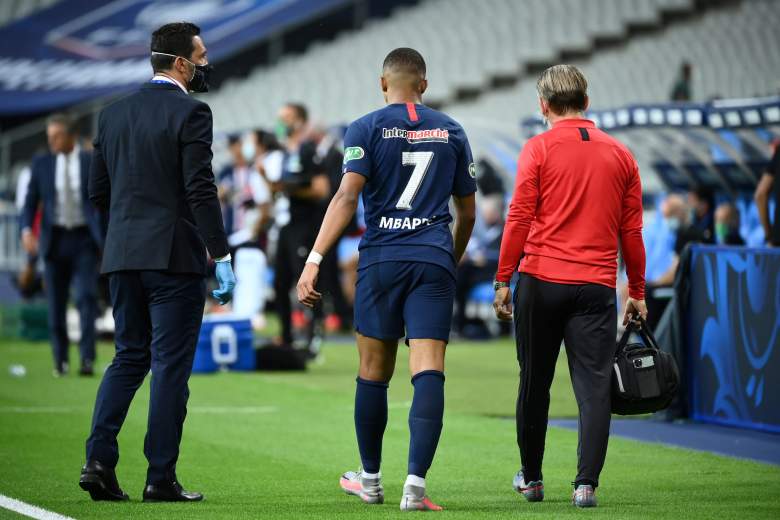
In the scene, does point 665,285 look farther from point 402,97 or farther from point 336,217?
point 336,217

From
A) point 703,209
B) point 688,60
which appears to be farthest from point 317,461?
point 688,60

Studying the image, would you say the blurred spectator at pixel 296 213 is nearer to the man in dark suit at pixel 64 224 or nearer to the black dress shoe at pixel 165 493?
the man in dark suit at pixel 64 224

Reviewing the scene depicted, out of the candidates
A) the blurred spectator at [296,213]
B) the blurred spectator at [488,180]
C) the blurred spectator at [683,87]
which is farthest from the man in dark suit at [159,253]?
the blurred spectator at [683,87]

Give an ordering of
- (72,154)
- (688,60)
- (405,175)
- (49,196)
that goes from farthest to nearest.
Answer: (688,60)
(72,154)
(49,196)
(405,175)

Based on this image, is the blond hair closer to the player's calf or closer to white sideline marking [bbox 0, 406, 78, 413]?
the player's calf

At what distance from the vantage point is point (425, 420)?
251 inches

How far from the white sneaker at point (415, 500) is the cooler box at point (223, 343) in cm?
716

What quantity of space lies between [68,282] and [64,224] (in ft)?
1.99

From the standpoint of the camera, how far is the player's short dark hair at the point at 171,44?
6.73m

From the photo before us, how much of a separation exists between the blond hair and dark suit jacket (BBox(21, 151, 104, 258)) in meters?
6.62

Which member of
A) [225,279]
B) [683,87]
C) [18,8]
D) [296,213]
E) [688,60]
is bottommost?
[225,279]

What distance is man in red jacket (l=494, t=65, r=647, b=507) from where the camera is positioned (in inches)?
257

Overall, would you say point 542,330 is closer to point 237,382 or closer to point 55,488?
point 55,488

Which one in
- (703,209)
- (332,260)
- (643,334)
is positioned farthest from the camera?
(332,260)
